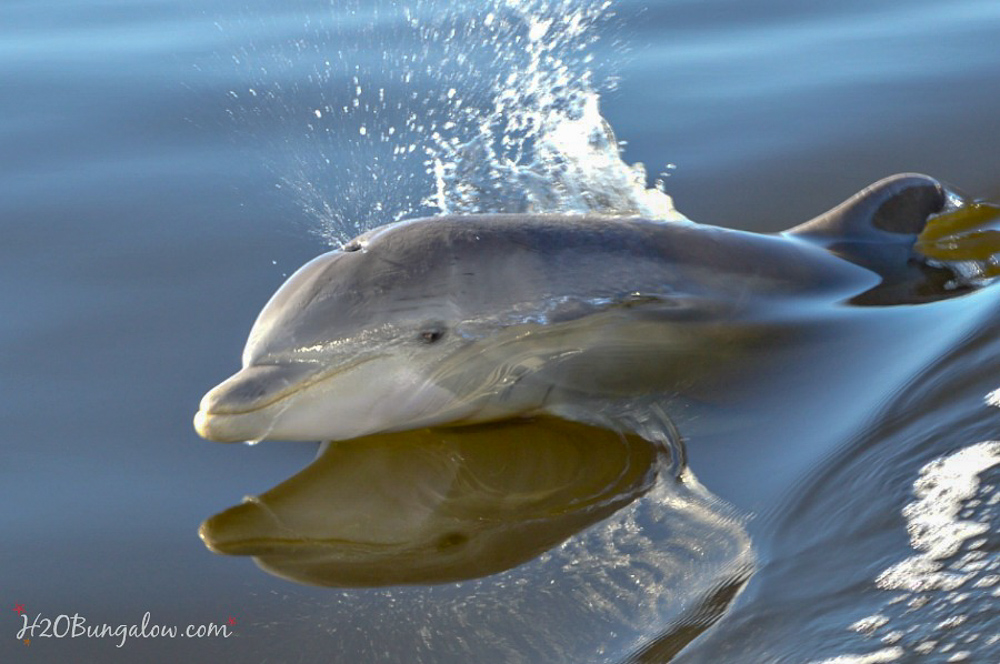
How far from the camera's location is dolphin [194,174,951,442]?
4.18m

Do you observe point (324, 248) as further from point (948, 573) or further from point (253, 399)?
point (948, 573)

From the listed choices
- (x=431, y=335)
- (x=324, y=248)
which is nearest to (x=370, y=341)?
(x=431, y=335)

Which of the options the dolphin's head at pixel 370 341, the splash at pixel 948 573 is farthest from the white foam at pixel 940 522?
the dolphin's head at pixel 370 341

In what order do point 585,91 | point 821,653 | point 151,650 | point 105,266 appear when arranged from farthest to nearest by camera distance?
point 585,91, point 105,266, point 151,650, point 821,653

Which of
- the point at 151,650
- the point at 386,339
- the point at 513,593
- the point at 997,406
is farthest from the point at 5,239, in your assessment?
the point at 997,406

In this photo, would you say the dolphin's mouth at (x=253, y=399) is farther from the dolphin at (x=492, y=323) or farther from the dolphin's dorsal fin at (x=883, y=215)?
the dolphin's dorsal fin at (x=883, y=215)

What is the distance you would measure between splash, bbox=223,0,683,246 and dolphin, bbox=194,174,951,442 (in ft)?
4.16

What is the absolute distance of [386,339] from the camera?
4.25 m

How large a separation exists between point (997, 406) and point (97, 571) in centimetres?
265

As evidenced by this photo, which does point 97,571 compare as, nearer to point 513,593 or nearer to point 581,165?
point 513,593

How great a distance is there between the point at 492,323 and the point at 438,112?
10.5ft

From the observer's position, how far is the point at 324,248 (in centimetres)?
575

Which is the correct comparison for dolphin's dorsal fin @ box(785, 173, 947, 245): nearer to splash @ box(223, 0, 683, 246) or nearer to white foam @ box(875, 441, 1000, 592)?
splash @ box(223, 0, 683, 246)

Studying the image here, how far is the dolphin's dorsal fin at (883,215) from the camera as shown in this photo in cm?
555
